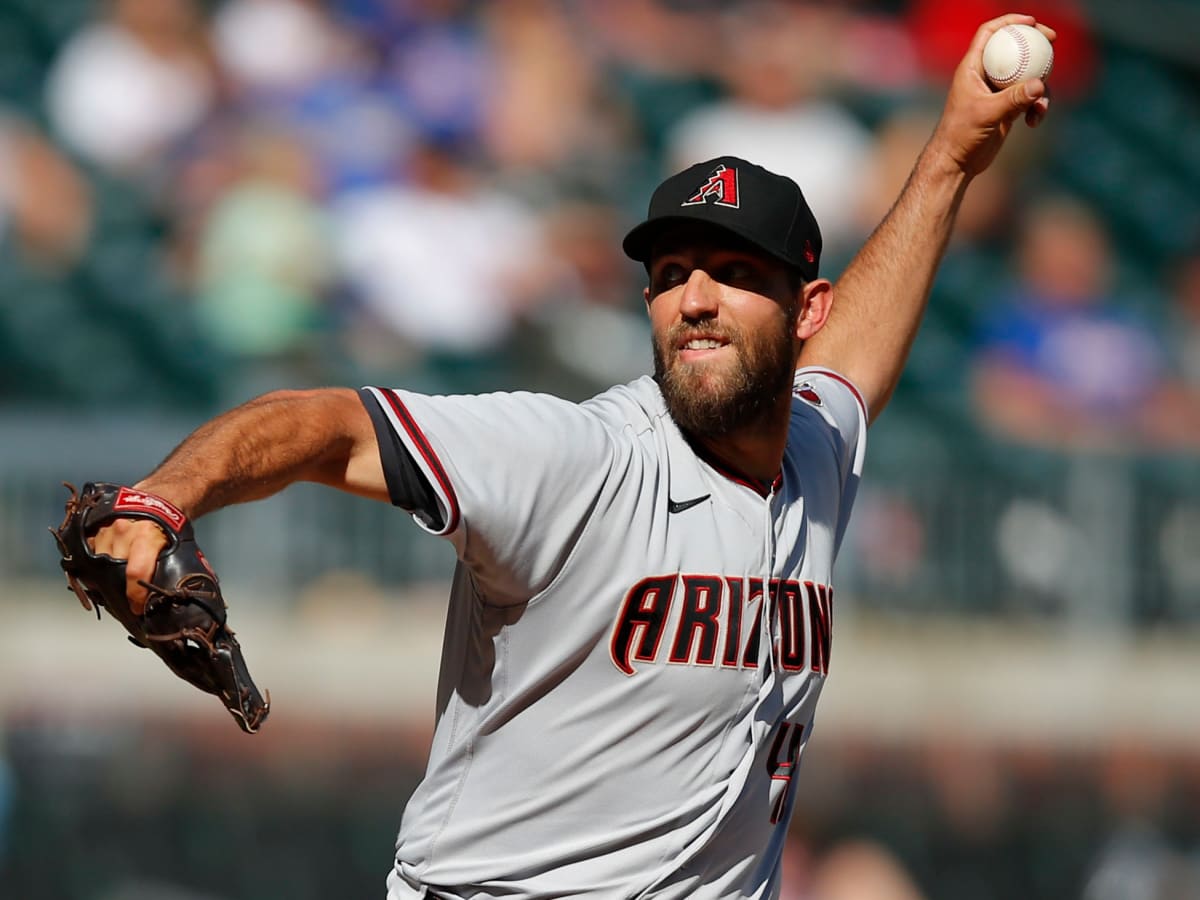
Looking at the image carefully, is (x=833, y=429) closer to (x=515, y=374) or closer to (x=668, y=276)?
(x=668, y=276)

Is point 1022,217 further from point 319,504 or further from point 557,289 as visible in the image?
point 319,504

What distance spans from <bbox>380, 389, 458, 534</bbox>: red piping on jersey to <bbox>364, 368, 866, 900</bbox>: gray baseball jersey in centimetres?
4

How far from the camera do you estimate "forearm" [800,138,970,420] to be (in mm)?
3891

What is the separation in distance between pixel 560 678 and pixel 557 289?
5.70 meters

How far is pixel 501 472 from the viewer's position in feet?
8.80

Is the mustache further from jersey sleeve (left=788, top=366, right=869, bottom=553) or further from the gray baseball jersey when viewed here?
jersey sleeve (left=788, top=366, right=869, bottom=553)

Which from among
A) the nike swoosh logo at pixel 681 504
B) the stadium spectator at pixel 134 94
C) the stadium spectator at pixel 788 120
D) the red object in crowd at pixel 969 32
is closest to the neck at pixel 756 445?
the nike swoosh logo at pixel 681 504

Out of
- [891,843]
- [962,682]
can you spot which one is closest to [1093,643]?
[962,682]

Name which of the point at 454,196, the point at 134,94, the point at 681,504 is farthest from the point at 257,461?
the point at 134,94

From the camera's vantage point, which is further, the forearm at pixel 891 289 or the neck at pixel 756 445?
the forearm at pixel 891 289

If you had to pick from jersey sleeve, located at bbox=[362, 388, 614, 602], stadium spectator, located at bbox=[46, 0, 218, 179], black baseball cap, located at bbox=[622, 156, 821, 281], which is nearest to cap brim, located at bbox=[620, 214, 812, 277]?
black baseball cap, located at bbox=[622, 156, 821, 281]

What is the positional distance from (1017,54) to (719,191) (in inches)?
43.9

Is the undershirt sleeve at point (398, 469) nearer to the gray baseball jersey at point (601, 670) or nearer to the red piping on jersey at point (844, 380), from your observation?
the gray baseball jersey at point (601, 670)

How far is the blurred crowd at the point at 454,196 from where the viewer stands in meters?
8.12
